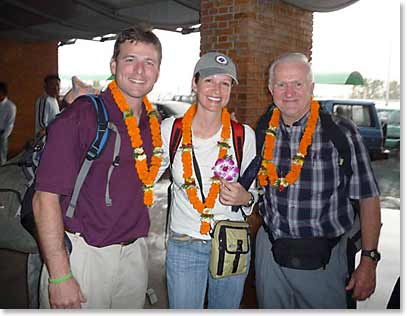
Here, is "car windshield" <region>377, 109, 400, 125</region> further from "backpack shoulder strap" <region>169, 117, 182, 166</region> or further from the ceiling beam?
the ceiling beam

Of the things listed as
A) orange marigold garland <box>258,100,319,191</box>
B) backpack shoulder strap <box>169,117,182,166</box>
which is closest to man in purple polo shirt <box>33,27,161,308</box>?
backpack shoulder strap <box>169,117,182,166</box>

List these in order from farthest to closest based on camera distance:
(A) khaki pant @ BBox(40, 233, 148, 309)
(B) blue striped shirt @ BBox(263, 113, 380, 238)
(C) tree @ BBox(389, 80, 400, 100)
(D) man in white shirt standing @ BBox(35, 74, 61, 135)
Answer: (D) man in white shirt standing @ BBox(35, 74, 61, 135) < (C) tree @ BBox(389, 80, 400, 100) < (B) blue striped shirt @ BBox(263, 113, 380, 238) < (A) khaki pant @ BBox(40, 233, 148, 309)

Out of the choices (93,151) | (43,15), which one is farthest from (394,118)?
(43,15)

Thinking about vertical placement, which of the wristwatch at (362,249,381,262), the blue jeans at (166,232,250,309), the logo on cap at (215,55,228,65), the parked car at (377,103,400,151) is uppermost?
the logo on cap at (215,55,228,65)

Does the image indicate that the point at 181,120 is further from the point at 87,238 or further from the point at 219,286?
the point at 219,286

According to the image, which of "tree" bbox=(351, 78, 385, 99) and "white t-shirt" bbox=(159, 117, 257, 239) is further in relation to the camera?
"tree" bbox=(351, 78, 385, 99)

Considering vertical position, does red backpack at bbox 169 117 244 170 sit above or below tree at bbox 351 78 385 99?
below

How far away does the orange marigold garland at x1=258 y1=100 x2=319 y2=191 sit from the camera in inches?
53.3

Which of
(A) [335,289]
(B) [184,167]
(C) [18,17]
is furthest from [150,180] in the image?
(C) [18,17]

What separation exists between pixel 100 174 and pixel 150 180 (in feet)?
0.60

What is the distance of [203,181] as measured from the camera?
1342 mm

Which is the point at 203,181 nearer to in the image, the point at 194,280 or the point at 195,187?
the point at 195,187

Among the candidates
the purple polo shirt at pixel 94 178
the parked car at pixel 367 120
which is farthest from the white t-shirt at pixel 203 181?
the parked car at pixel 367 120

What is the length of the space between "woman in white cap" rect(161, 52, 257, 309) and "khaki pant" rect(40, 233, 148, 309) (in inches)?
4.9
